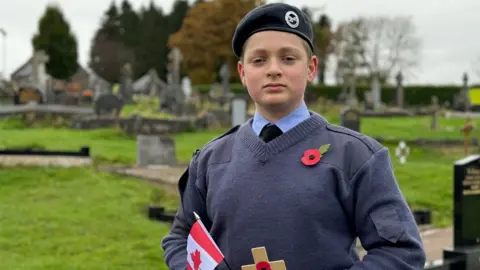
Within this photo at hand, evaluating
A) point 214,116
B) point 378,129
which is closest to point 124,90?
point 214,116

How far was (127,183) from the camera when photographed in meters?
11.3

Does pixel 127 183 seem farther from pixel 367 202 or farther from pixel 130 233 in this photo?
pixel 367 202

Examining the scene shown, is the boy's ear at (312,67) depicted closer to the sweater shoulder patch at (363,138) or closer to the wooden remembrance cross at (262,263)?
the sweater shoulder patch at (363,138)

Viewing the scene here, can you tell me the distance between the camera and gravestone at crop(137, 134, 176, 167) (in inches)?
561

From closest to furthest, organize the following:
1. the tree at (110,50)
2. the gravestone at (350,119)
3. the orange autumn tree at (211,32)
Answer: the gravestone at (350,119) → the orange autumn tree at (211,32) → the tree at (110,50)

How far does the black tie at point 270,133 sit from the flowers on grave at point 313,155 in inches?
5.2

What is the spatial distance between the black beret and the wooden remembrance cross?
2.19 feet

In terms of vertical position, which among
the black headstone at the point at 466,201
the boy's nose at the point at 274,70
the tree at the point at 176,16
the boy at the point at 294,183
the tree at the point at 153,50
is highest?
the tree at the point at 176,16

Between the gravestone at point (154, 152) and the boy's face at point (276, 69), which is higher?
the boy's face at point (276, 69)

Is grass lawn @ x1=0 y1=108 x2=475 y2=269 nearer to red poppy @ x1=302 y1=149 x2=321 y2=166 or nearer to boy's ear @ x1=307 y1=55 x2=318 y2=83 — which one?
boy's ear @ x1=307 y1=55 x2=318 y2=83

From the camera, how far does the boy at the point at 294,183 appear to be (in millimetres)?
2104

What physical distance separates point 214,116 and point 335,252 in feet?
75.9

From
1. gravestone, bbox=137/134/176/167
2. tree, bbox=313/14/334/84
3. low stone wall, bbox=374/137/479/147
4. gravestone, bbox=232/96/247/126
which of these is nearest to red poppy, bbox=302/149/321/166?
gravestone, bbox=137/134/176/167

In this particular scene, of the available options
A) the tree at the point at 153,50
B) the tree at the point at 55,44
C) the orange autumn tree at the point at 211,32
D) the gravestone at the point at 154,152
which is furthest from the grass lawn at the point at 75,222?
the tree at the point at 153,50
